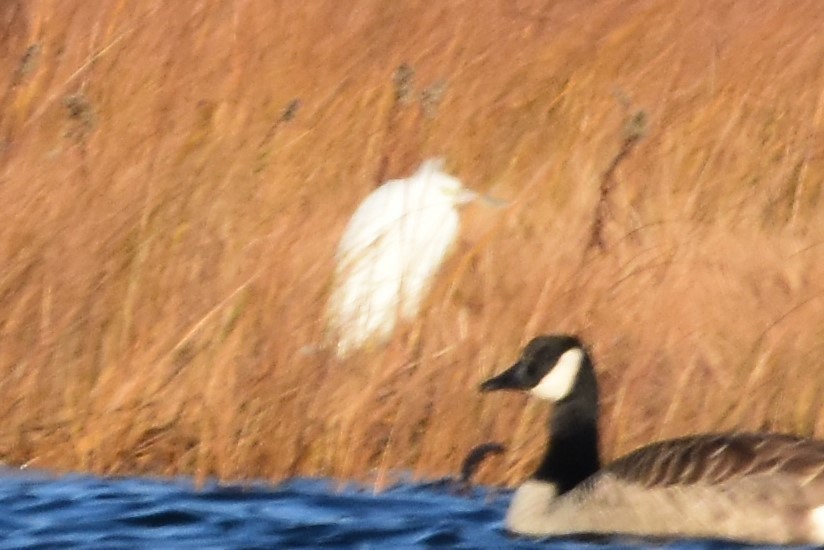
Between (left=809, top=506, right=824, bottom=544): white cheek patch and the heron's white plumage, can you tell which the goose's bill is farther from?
(left=809, top=506, right=824, bottom=544): white cheek patch

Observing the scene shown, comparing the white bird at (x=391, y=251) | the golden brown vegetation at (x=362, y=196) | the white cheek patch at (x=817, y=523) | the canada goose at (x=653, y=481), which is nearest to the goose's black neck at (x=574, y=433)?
the canada goose at (x=653, y=481)

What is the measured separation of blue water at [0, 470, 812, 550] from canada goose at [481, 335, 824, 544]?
0.08 metres

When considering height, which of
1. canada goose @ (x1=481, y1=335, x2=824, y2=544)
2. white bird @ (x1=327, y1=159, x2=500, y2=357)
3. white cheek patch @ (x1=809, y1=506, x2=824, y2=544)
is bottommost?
white cheek patch @ (x1=809, y1=506, x2=824, y2=544)

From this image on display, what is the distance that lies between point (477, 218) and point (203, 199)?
1.03m

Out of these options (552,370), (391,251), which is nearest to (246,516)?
(552,370)

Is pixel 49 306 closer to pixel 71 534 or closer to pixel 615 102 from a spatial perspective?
pixel 71 534

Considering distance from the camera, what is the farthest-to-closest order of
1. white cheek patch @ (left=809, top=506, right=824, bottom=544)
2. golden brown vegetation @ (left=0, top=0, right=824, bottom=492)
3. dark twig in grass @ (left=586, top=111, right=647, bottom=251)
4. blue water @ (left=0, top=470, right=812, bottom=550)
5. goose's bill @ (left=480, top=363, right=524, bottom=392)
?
dark twig in grass @ (left=586, top=111, right=647, bottom=251), golden brown vegetation @ (left=0, top=0, right=824, bottom=492), goose's bill @ (left=480, top=363, right=524, bottom=392), blue water @ (left=0, top=470, right=812, bottom=550), white cheek patch @ (left=809, top=506, right=824, bottom=544)

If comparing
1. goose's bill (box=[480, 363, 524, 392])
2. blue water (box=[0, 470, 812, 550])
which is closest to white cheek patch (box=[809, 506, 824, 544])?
blue water (box=[0, 470, 812, 550])

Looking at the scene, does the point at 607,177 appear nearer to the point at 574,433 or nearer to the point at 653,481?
the point at 574,433

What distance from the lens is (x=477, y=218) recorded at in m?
7.41

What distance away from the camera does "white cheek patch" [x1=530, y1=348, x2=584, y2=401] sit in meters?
5.87

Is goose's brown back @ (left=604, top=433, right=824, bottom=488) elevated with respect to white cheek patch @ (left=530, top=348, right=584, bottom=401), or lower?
lower

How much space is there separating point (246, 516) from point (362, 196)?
69.6 inches

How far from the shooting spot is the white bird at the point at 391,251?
255 inches
